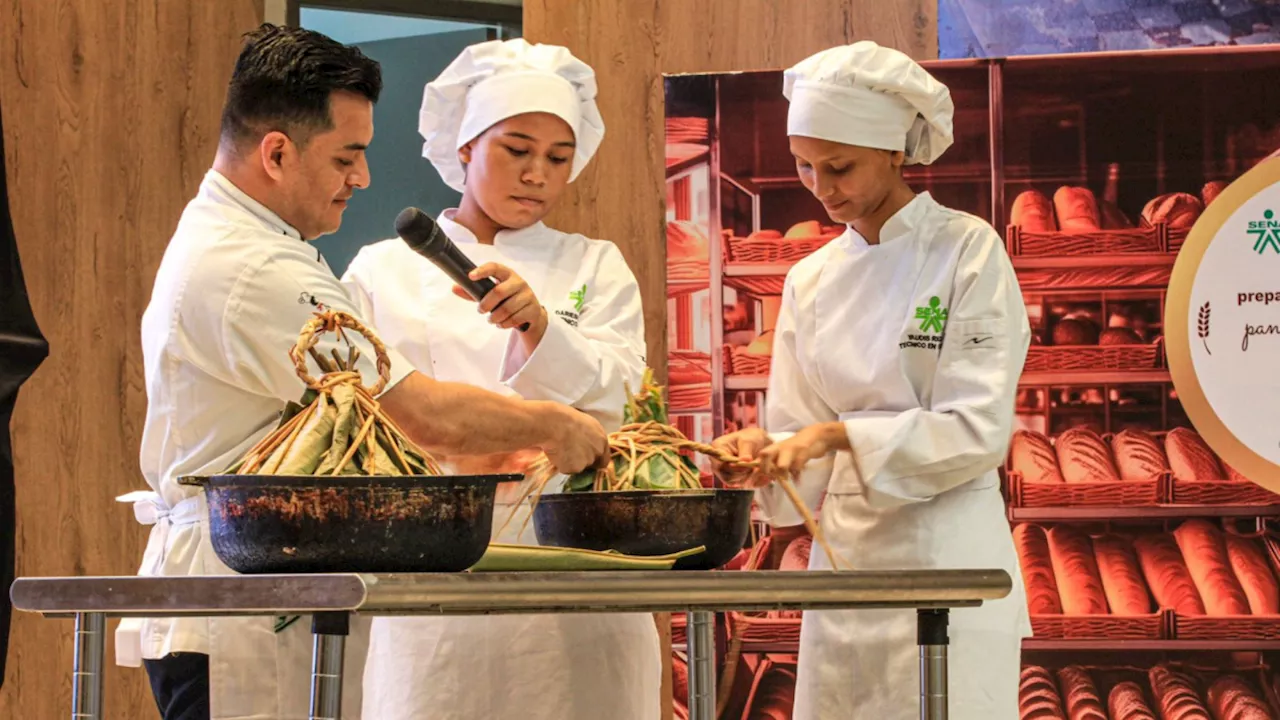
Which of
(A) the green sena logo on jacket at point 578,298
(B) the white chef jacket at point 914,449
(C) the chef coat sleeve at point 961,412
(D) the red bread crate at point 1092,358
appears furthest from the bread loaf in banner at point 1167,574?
(A) the green sena logo on jacket at point 578,298

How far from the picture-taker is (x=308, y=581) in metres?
1.46

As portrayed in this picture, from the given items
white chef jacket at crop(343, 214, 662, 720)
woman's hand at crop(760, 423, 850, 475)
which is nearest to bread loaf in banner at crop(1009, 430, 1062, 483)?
woman's hand at crop(760, 423, 850, 475)

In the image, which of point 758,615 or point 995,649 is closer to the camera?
point 995,649

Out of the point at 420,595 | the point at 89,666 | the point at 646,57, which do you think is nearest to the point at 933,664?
the point at 420,595

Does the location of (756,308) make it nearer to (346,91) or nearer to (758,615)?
(758,615)

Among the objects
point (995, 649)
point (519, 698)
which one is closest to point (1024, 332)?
point (995, 649)

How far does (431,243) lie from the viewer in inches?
82.3

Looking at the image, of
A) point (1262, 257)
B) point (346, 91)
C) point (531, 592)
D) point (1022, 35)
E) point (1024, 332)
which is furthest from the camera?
point (1022, 35)

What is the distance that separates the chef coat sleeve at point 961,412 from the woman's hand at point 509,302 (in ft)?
1.94

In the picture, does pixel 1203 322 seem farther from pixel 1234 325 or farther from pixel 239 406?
pixel 239 406

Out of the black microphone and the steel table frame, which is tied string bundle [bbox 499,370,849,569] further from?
the steel table frame

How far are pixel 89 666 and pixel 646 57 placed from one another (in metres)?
3.16

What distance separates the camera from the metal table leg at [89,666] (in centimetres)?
164

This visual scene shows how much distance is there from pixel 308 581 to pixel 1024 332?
1.72 meters
